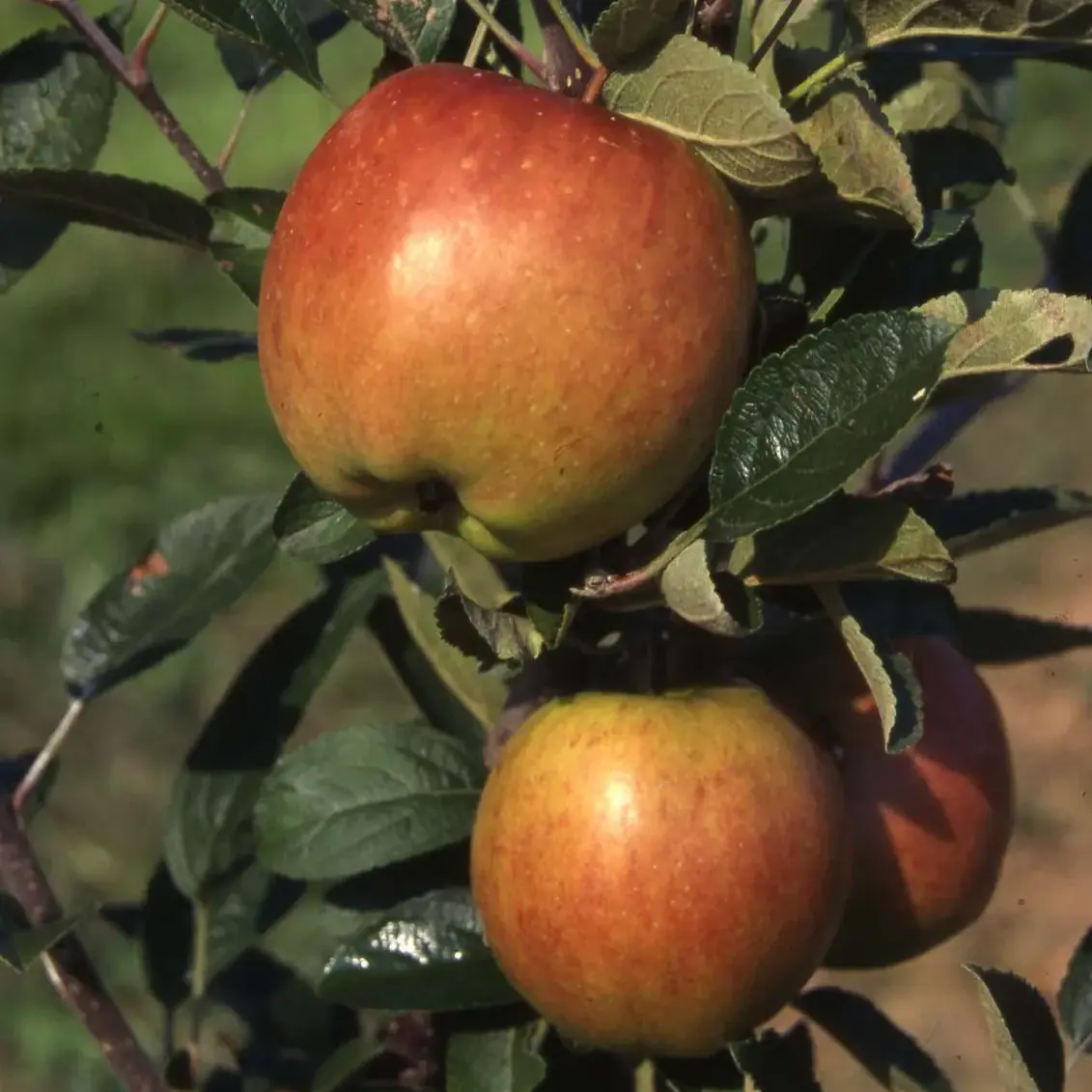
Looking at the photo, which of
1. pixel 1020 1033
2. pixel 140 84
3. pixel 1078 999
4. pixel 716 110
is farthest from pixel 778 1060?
pixel 140 84

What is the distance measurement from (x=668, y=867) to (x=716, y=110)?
304 millimetres

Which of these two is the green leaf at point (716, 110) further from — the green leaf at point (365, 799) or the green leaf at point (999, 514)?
the green leaf at point (365, 799)

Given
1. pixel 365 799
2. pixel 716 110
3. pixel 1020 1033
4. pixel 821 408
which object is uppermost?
pixel 716 110

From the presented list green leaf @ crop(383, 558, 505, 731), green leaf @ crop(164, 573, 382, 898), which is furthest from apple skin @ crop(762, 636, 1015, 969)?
green leaf @ crop(164, 573, 382, 898)

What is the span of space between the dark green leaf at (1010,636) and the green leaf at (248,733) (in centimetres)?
33

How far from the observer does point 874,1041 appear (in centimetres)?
84

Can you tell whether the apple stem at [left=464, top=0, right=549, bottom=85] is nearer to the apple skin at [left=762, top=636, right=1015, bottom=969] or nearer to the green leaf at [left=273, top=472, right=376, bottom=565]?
the green leaf at [left=273, top=472, right=376, bottom=565]

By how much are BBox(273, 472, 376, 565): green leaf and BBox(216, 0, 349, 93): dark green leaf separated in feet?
1.03

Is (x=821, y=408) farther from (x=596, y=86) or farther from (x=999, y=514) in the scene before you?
(x=999, y=514)

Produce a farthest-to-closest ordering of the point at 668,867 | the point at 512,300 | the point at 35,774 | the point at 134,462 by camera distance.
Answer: the point at 134,462 → the point at 35,774 → the point at 668,867 → the point at 512,300

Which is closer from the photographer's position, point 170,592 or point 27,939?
point 27,939

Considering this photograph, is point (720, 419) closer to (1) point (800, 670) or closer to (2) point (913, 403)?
(2) point (913, 403)

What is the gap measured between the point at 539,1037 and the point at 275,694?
249 mm

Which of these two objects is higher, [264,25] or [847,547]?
[264,25]
